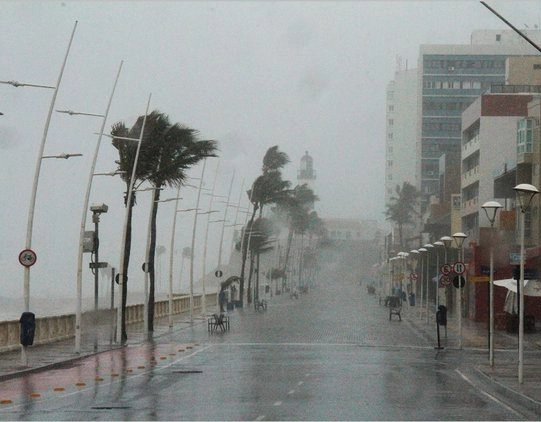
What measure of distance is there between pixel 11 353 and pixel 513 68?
76.2 meters

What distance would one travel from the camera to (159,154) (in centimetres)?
6031

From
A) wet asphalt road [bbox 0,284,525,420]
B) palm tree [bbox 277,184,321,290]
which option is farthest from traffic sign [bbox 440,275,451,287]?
palm tree [bbox 277,184,321,290]

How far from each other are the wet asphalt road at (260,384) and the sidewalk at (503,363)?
0.49m

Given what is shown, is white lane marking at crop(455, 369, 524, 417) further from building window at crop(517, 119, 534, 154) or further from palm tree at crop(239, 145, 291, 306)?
palm tree at crop(239, 145, 291, 306)

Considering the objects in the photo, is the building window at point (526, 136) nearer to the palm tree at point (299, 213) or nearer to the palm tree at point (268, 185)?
the palm tree at point (268, 185)

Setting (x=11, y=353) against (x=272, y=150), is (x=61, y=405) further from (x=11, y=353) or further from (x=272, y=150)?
(x=272, y=150)

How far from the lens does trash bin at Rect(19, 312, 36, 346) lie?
110 ft

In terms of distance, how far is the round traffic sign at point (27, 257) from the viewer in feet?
113

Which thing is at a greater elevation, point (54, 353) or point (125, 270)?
point (125, 270)

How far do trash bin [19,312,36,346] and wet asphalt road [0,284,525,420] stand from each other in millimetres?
1139

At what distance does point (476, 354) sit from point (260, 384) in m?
17.7

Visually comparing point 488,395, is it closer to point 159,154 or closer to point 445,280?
point 445,280

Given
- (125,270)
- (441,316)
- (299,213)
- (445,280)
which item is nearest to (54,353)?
(125,270)

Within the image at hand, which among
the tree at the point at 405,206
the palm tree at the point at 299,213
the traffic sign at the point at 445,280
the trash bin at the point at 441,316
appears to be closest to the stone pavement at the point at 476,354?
the trash bin at the point at 441,316
